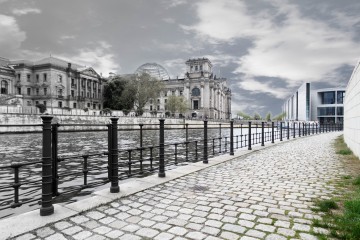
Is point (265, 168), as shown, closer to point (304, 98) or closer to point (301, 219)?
point (301, 219)

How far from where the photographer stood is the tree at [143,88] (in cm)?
6894

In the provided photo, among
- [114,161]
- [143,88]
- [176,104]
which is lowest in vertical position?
[114,161]

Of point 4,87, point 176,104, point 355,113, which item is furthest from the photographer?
point 176,104

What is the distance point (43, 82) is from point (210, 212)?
8618 cm

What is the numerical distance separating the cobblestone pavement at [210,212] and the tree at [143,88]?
6268 cm

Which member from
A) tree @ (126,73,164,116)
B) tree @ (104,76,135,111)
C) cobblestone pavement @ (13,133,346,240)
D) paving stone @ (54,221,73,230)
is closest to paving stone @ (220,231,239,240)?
cobblestone pavement @ (13,133,346,240)

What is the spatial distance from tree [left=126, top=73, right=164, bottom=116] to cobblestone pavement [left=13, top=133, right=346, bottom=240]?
62680 millimetres

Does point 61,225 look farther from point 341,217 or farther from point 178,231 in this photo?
point 341,217

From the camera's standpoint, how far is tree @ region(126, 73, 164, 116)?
2714 inches

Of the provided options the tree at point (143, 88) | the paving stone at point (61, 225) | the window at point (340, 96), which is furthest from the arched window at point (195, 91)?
the paving stone at point (61, 225)

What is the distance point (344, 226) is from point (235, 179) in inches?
144

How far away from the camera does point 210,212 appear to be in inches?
187

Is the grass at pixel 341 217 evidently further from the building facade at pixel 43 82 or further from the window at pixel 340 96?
the window at pixel 340 96

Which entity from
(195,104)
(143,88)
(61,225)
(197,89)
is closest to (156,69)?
(197,89)
